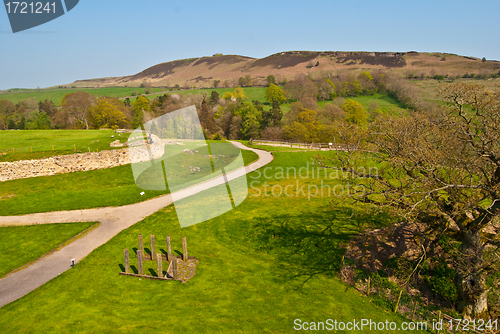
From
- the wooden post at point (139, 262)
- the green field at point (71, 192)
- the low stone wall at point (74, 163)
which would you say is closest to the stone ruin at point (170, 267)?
the wooden post at point (139, 262)

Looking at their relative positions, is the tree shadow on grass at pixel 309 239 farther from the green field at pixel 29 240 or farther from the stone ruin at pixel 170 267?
the green field at pixel 29 240

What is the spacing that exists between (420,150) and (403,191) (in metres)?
2.10

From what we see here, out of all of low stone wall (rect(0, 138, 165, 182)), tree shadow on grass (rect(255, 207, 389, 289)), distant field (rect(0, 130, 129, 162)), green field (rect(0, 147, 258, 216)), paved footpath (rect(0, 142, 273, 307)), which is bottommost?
tree shadow on grass (rect(255, 207, 389, 289))

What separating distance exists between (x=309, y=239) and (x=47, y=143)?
44079 millimetres

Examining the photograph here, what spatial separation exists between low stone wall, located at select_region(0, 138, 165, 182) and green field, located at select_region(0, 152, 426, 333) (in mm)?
19993

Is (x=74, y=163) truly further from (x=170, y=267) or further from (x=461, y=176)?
(x=461, y=176)

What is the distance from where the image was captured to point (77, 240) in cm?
1944

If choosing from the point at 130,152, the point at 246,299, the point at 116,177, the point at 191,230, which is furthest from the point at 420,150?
the point at 130,152

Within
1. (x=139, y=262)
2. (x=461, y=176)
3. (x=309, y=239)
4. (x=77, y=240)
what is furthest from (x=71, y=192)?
(x=461, y=176)

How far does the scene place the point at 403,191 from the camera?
13.0 m

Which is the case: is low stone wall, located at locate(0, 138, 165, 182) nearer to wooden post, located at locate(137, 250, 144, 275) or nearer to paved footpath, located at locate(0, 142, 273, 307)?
paved footpath, located at locate(0, 142, 273, 307)

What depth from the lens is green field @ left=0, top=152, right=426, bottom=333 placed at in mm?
11461

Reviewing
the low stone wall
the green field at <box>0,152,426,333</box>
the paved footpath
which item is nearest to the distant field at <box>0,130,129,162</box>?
the low stone wall

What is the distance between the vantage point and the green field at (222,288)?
37.6 ft
